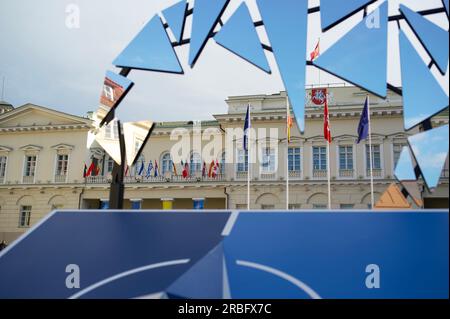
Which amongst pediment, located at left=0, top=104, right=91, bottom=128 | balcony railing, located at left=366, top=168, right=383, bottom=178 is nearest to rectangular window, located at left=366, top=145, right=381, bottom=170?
balcony railing, located at left=366, top=168, right=383, bottom=178

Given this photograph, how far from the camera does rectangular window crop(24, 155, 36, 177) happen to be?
3425 centimetres

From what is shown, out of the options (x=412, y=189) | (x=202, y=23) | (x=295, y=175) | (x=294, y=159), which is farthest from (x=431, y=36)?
(x=294, y=159)

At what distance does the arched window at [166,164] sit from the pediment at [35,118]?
21.8 ft

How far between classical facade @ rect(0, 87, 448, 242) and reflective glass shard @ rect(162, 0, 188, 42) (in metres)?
18.8

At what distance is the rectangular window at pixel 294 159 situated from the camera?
29.2 metres

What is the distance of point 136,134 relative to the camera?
8523 millimetres

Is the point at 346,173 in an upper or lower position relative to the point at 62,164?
lower

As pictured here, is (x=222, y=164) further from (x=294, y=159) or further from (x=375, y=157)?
(x=375, y=157)

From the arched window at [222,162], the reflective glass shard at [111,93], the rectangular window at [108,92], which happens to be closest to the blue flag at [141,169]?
the arched window at [222,162]

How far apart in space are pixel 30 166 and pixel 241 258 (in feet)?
112
